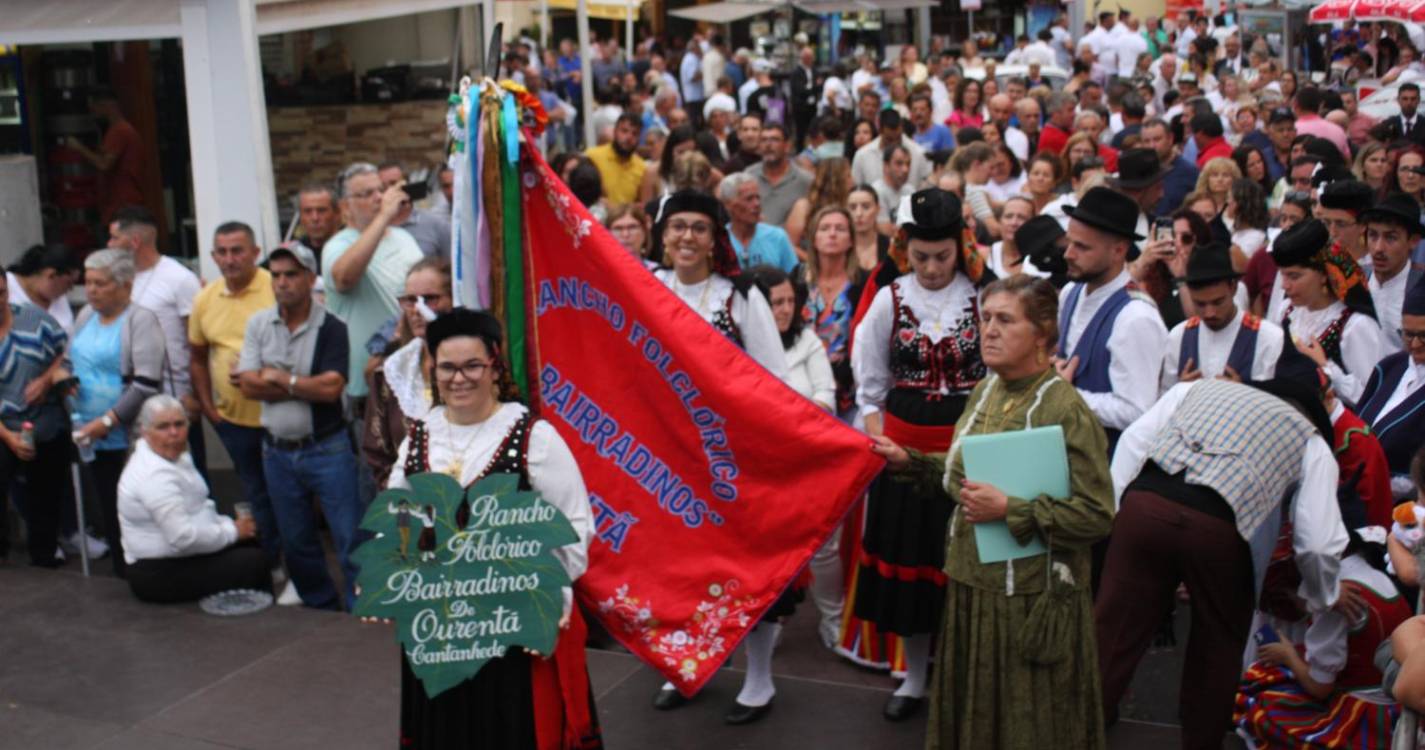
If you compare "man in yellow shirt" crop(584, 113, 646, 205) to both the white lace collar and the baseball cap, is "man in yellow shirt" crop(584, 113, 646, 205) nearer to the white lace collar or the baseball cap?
the baseball cap

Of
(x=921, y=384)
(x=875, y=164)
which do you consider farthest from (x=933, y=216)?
(x=875, y=164)

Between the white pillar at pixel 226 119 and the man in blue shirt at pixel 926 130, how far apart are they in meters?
6.43

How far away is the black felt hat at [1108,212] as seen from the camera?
5.56m

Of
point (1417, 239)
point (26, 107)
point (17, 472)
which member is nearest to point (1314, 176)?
point (1417, 239)

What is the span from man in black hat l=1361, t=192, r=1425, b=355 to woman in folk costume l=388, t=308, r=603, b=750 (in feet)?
13.4

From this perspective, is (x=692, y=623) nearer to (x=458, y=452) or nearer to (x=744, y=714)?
(x=744, y=714)

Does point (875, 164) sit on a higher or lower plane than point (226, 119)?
lower

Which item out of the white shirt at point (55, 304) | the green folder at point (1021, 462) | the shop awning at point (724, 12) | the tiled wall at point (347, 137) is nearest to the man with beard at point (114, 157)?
the tiled wall at point (347, 137)

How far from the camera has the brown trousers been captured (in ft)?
16.0

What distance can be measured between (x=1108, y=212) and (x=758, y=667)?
2061 millimetres

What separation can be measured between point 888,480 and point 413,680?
185 centimetres

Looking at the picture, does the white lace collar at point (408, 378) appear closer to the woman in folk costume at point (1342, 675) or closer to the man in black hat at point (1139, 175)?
the woman in folk costume at point (1342, 675)

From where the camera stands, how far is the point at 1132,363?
5.55m

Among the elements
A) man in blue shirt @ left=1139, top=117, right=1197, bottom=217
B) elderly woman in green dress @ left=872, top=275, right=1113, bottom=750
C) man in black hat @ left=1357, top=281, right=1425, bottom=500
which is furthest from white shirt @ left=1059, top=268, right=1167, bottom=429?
man in blue shirt @ left=1139, top=117, right=1197, bottom=217
